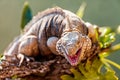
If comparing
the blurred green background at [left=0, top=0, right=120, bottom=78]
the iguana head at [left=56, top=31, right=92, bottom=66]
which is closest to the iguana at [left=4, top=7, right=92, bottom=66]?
the iguana head at [left=56, top=31, right=92, bottom=66]

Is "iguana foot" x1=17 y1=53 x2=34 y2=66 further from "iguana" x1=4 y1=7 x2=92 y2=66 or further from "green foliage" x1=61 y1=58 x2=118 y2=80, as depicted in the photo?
"green foliage" x1=61 y1=58 x2=118 y2=80

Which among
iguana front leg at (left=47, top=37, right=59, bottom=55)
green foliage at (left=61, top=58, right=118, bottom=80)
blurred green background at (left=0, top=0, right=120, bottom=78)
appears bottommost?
green foliage at (left=61, top=58, right=118, bottom=80)

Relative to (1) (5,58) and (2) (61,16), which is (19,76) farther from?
(2) (61,16)

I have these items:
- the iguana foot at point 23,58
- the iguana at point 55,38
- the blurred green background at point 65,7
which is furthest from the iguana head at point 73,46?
the blurred green background at point 65,7

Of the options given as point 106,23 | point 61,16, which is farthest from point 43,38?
point 106,23

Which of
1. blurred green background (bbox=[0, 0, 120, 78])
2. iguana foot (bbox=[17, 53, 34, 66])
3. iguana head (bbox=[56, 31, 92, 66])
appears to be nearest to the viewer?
iguana head (bbox=[56, 31, 92, 66])

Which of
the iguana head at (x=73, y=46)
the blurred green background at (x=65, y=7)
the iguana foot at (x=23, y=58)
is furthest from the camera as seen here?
the blurred green background at (x=65, y=7)

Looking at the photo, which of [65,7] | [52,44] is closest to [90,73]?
[52,44]

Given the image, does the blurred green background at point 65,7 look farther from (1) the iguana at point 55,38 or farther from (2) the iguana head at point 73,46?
(2) the iguana head at point 73,46

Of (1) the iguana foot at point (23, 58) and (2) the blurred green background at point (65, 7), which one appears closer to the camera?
(1) the iguana foot at point (23, 58)
